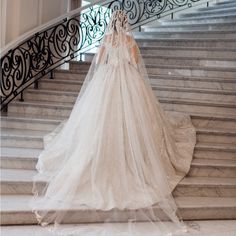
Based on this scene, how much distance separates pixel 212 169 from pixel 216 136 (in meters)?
0.61

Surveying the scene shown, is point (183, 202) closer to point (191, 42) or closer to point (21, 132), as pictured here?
point (21, 132)

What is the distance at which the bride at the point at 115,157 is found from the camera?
3279 millimetres

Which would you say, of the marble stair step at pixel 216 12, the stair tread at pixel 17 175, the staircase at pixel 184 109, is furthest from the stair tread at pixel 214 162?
the marble stair step at pixel 216 12

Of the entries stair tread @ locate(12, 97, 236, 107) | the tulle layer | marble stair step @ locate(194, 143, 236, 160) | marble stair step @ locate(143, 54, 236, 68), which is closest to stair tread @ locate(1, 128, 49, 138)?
stair tread @ locate(12, 97, 236, 107)

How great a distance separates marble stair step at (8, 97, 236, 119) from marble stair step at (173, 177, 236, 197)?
1394mm

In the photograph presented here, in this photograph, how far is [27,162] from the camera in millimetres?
4012

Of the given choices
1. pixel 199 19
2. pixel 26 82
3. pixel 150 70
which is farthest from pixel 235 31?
pixel 26 82

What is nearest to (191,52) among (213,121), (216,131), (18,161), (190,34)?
(190,34)

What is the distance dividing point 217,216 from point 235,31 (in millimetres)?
4327

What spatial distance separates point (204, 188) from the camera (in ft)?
12.6

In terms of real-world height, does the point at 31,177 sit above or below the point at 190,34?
below

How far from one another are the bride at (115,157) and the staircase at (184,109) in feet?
0.50

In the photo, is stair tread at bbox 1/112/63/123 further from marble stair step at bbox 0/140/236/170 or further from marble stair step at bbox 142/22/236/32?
marble stair step at bbox 142/22/236/32

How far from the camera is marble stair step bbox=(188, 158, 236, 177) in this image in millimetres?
4098
